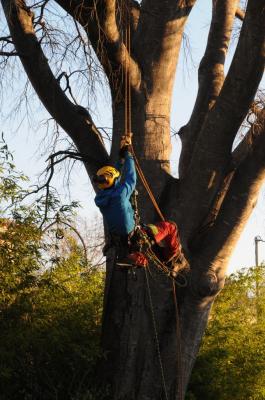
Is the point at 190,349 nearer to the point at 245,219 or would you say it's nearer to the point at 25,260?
the point at 245,219

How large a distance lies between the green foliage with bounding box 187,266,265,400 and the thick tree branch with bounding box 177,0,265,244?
260 cm

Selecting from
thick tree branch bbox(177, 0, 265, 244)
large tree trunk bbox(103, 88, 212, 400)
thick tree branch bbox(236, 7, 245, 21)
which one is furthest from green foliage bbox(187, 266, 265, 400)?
thick tree branch bbox(236, 7, 245, 21)

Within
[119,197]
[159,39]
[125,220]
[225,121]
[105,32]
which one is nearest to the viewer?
[119,197]

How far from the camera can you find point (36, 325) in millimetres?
8703

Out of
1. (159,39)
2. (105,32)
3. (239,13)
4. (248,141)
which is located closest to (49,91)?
(105,32)

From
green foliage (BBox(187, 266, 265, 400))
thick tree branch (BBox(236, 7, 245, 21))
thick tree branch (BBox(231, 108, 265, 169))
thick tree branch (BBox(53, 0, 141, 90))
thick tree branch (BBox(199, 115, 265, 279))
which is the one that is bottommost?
green foliage (BBox(187, 266, 265, 400))

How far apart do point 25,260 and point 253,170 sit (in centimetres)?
306

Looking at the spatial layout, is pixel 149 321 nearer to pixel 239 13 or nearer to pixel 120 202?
pixel 120 202

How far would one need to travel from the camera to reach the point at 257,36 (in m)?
7.69

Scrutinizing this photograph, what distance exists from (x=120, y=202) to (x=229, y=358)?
15.5ft

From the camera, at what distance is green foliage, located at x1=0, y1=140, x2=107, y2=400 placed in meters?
8.50

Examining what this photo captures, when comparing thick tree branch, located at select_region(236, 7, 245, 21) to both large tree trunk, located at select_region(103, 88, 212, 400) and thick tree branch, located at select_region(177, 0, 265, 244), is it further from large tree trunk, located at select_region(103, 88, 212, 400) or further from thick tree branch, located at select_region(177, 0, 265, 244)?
large tree trunk, located at select_region(103, 88, 212, 400)

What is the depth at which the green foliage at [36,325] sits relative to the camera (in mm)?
8500

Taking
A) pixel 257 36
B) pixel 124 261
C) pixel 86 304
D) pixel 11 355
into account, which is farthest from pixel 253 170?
pixel 11 355
